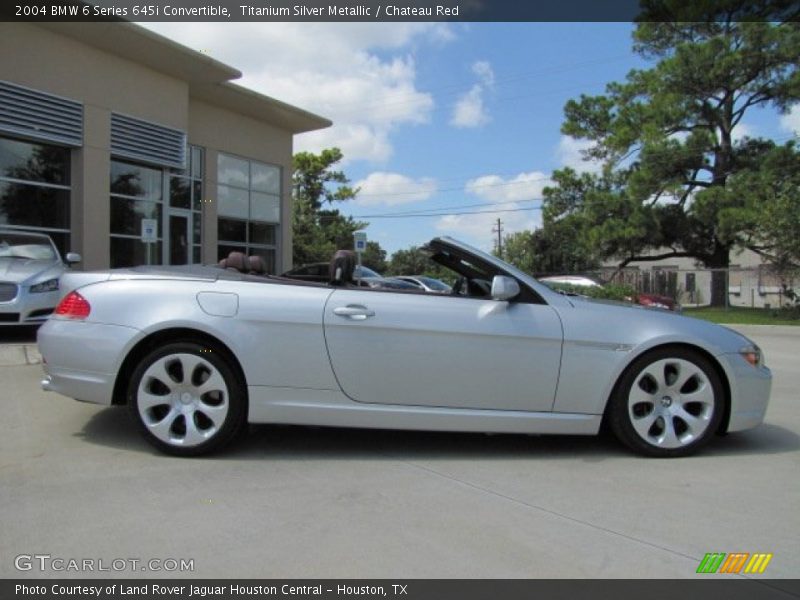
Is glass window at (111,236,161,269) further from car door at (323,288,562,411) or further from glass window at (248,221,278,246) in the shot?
car door at (323,288,562,411)

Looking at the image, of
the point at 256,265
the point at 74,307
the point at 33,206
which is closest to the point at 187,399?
the point at 74,307

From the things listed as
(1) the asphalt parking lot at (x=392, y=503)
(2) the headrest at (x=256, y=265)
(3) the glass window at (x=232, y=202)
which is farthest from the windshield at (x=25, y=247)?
(3) the glass window at (x=232, y=202)

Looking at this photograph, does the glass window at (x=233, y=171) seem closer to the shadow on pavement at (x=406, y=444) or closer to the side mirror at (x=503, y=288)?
the shadow on pavement at (x=406, y=444)

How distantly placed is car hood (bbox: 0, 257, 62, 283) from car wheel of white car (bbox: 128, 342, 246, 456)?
5.83 metres

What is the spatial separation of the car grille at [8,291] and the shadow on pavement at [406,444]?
4595 millimetres

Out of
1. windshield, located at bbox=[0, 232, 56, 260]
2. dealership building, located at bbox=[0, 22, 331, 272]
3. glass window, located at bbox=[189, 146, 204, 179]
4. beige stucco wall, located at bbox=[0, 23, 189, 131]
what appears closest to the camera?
windshield, located at bbox=[0, 232, 56, 260]

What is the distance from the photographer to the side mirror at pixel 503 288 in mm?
4285

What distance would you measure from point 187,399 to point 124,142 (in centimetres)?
1356

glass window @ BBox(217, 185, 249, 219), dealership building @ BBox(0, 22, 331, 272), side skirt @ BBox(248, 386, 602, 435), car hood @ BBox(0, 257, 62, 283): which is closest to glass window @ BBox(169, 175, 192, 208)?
dealership building @ BBox(0, 22, 331, 272)

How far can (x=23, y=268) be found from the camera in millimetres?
9367

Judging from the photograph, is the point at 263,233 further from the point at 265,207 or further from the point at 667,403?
the point at 667,403

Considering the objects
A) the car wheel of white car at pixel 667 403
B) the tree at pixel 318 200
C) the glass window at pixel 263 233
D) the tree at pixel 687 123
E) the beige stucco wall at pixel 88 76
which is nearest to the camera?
the car wheel of white car at pixel 667 403

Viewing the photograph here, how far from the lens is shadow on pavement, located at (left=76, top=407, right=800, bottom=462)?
177 inches

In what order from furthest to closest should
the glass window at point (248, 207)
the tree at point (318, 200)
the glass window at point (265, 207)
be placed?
the tree at point (318, 200) → the glass window at point (265, 207) → the glass window at point (248, 207)
